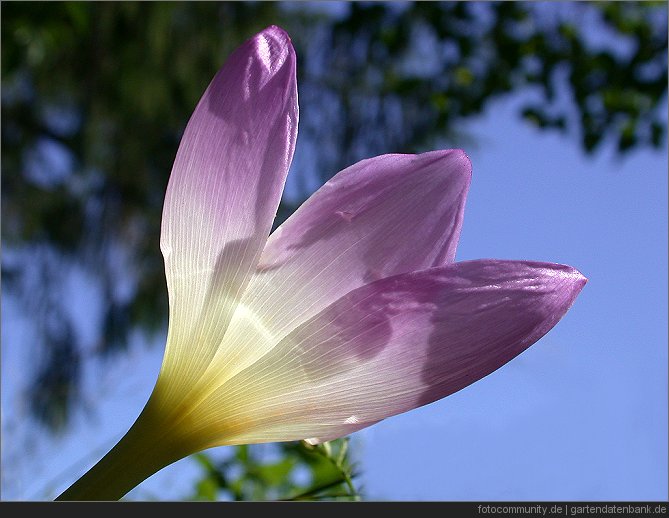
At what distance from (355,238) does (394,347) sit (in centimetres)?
2

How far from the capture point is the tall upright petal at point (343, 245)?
0.50ft

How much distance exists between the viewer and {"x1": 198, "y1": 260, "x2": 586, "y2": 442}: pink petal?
0.46 feet

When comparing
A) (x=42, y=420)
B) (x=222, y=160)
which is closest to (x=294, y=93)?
(x=222, y=160)

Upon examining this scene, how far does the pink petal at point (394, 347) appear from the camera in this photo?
0.14 metres

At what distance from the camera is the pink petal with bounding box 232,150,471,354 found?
15cm

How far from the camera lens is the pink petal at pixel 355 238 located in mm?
151

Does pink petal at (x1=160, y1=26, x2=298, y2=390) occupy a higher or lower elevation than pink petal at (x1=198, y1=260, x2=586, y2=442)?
higher

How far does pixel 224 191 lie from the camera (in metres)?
0.15

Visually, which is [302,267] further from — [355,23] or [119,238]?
[119,238]

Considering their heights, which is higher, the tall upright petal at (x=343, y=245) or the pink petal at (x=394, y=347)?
the tall upright petal at (x=343, y=245)

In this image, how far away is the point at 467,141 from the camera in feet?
9.61

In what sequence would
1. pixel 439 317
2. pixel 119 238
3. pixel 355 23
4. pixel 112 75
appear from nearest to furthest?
pixel 439 317
pixel 355 23
pixel 112 75
pixel 119 238

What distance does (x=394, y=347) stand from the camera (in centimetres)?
14

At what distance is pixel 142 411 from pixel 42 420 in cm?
300
